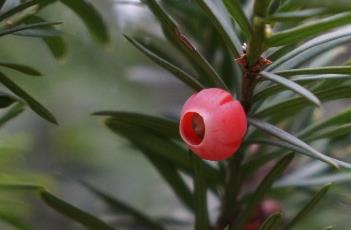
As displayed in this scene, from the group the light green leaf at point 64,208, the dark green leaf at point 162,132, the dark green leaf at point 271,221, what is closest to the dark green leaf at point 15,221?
the light green leaf at point 64,208

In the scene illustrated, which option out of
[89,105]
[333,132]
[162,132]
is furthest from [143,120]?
[89,105]

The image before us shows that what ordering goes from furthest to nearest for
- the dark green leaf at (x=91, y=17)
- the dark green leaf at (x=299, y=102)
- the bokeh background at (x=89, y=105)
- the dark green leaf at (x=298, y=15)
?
1. the bokeh background at (x=89, y=105)
2. the dark green leaf at (x=91, y=17)
3. the dark green leaf at (x=299, y=102)
4. the dark green leaf at (x=298, y=15)

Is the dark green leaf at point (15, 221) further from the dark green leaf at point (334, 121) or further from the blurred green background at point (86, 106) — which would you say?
the blurred green background at point (86, 106)

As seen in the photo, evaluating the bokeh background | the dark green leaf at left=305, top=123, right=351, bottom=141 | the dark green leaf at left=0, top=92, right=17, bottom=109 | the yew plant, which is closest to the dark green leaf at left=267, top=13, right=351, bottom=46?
the yew plant

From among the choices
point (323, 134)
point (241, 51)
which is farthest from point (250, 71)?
point (323, 134)

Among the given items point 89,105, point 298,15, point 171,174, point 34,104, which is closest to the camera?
point 298,15

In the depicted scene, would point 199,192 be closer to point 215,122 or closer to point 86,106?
point 215,122

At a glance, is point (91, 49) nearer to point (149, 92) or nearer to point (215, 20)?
point (149, 92)
